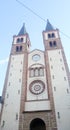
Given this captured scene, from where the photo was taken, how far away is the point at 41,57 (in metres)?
25.8

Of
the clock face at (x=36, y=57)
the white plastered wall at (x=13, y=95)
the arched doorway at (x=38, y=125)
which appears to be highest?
the clock face at (x=36, y=57)

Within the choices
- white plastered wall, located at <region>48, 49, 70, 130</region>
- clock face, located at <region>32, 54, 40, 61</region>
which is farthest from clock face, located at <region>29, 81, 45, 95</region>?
clock face, located at <region>32, 54, 40, 61</region>

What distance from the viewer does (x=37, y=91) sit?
69.4 ft

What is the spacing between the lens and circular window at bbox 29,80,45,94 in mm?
21150

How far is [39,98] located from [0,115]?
5.64 m

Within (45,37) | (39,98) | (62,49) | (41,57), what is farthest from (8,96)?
(45,37)

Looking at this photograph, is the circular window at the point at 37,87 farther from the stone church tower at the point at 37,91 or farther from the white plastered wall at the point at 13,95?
the white plastered wall at the point at 13,95

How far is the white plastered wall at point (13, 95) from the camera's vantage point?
18.2 metres

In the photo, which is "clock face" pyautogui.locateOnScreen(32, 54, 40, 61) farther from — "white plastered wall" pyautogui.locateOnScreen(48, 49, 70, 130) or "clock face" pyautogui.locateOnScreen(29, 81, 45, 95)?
"clock face" pyautogui.locateOnScreen(29, 81, 45, 95)

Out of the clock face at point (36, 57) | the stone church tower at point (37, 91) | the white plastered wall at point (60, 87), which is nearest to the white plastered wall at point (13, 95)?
the stone church tower at point (37, 91)

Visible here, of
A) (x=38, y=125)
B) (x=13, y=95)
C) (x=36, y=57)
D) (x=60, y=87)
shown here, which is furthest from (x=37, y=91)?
(x=36, y=57)

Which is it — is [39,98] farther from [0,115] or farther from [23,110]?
[0,115]

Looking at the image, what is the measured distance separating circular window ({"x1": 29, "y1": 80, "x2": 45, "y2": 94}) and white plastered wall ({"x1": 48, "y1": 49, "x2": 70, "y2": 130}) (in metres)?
1.74

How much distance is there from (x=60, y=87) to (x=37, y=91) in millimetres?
3394
